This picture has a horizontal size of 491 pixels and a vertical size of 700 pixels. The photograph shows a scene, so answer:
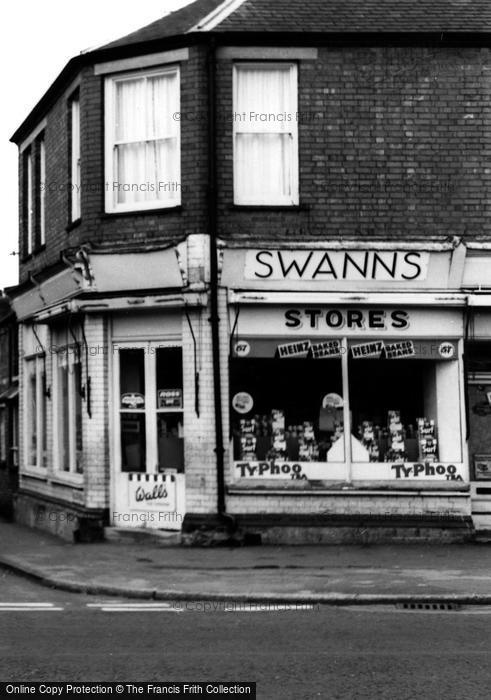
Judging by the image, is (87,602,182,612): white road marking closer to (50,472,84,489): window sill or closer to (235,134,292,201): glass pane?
(50,472,84,489): window sill

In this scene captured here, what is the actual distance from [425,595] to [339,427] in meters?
4.61

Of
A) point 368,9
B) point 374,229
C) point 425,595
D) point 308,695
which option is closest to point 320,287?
point 374,229

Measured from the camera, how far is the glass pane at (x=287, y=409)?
573 inches

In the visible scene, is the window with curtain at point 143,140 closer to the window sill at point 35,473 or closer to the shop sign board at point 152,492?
the shop sign board at point 152,492

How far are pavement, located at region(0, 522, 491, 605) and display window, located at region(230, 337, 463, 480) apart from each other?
1.22 metres

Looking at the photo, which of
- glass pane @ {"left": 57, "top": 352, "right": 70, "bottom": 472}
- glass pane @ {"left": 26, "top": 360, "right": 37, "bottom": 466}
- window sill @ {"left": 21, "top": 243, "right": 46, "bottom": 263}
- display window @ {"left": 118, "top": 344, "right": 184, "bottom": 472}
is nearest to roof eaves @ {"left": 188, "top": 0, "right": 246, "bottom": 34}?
display window @ {"left": 118, "top": 344, "right": 184, "bottom": 472}

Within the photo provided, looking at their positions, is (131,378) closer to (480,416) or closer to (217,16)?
(480,416)

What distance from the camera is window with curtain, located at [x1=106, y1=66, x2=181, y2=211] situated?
583 inches

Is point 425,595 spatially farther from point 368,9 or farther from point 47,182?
point 47,182

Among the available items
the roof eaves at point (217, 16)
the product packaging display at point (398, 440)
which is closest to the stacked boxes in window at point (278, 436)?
the product packaging display at point (398, 440)

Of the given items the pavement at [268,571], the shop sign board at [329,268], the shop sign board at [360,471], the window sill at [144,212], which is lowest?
the pavement at [268,571]

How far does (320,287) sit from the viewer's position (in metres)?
14.3

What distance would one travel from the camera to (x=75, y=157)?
16125 millimetres

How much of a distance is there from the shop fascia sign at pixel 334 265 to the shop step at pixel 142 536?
12.5ft
